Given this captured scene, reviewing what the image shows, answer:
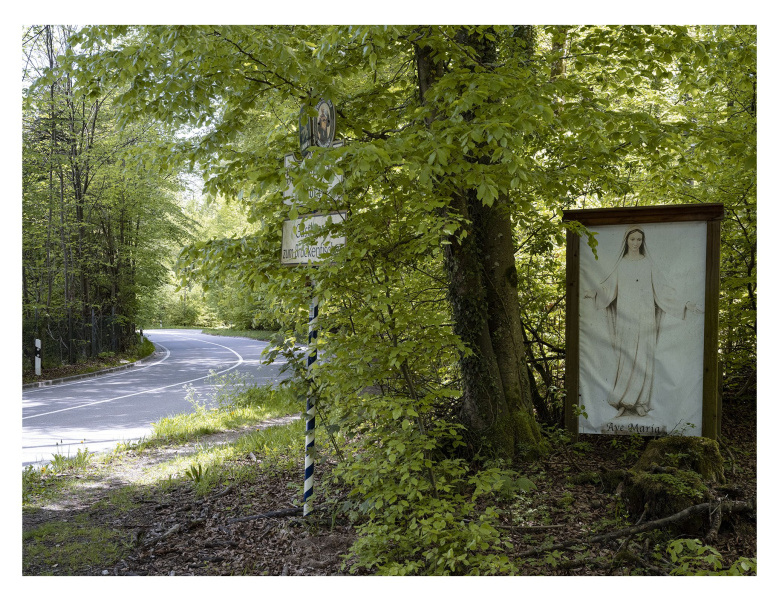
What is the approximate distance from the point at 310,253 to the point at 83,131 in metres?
11.9

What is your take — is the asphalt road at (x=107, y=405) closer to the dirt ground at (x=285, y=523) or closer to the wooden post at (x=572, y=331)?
the dirt ground at (x=285, y=523)

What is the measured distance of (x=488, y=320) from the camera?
16.0 feet

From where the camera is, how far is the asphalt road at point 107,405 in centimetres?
664

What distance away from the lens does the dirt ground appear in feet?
10.9

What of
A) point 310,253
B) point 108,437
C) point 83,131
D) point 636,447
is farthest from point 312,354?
point 83,131

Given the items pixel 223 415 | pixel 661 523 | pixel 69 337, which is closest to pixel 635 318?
pixel 661 523

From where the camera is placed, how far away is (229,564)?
135 inches

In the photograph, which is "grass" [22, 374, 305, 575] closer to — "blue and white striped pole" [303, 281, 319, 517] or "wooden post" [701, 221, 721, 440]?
"blue and white striped pole" [303, 281, 319, 517]

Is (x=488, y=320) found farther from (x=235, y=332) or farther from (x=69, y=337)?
(x=235, y=332)

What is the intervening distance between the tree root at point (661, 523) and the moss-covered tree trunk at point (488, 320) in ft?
4.07

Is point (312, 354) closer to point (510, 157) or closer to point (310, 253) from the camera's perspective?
point (310, 253)

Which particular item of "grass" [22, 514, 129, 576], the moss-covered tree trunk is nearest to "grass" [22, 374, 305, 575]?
"grass" [22, 514, 129, 576]

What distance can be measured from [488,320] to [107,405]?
723cm

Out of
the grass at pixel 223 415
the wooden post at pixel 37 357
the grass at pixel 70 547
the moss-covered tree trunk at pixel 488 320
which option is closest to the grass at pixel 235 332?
the wooden post at pixel 37 357
